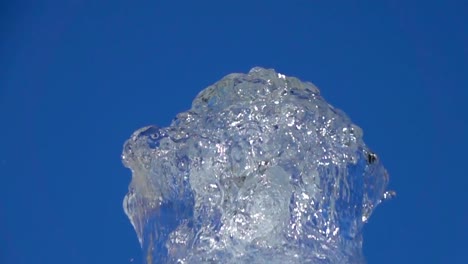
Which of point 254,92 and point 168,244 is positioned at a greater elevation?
point 254,92

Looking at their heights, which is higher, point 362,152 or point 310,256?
point 362,152

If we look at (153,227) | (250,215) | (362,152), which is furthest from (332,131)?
(153,227)

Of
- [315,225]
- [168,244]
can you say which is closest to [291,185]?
[315,225]

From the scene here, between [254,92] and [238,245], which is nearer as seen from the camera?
[238,245]

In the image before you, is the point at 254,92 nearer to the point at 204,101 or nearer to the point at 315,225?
the point at 204,101

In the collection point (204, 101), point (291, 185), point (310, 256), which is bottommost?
point (310, 256)

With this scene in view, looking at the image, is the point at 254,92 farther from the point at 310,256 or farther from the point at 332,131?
the point at 310,256
